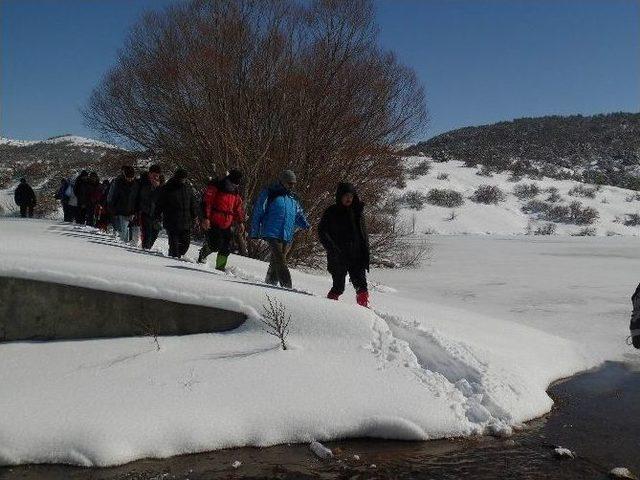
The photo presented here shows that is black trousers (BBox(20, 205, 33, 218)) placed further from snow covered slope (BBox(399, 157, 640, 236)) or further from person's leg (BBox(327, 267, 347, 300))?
person's leg (BBox(327, 267, 347, 300))

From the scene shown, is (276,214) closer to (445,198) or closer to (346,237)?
(346,237)

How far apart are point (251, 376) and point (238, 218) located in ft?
10.6

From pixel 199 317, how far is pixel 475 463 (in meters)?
2.63

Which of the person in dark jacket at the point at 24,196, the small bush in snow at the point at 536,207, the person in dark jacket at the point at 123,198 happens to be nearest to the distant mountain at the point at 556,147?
the small bush in snow at the point at 536,207

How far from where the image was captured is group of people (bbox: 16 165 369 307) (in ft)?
19.9

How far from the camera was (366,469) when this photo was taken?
11.9 feet

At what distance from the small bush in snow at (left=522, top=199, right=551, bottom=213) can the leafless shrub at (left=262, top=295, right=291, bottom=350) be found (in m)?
32.7

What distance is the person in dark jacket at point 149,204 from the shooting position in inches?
338

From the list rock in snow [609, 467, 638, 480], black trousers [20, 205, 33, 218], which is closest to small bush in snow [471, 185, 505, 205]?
black trousers [20, 205, 33, 218]

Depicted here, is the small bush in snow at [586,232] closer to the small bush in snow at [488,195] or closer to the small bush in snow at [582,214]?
the small bush in snow at [582,214]

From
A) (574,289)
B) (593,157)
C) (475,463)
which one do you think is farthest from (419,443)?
(593,157)

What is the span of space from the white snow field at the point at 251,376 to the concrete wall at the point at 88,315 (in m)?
0.09

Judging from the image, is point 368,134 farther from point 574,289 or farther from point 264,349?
point 264,349

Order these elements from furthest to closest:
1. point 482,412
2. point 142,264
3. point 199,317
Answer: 1. point 142,264
2. point 199,317
3. point 482,412
